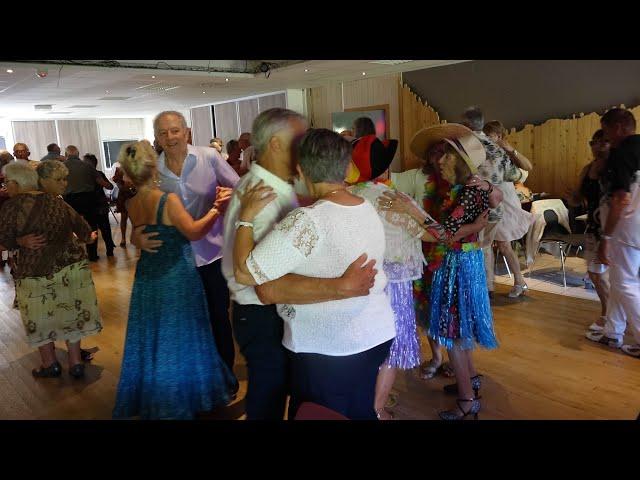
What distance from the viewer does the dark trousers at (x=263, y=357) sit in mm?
1798

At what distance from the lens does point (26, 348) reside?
4.19m

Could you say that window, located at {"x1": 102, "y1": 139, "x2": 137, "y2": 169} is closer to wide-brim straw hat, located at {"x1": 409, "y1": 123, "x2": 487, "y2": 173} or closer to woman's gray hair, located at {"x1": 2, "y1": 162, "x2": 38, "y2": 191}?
woman's gray hair, located at {"x1": 2, "y1": 162, "x2": 38, "y2": 191}

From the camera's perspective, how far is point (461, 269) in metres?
2.61

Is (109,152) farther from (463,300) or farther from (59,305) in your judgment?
(463,300)

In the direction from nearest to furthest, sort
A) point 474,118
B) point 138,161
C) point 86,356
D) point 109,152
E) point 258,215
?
point 258,215 → point 138,161 → point 86,356 → point 474,118 → point 109,152

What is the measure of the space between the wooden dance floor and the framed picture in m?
7.42

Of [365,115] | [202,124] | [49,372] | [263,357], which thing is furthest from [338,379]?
[202,124]

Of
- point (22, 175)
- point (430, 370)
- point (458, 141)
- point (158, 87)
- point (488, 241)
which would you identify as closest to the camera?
point (458, 141)

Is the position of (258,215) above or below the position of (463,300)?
above

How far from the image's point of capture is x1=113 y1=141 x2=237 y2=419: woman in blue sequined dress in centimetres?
248

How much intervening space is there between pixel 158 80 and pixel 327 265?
32.5 feet

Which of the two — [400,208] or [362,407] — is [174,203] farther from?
[362,407]
